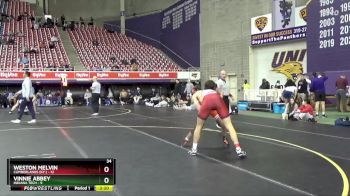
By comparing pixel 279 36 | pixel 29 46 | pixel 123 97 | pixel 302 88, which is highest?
pixel 29 46

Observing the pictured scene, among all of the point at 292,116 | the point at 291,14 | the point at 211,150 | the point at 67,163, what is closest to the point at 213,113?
the point at 211,150

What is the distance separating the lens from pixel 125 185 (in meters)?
6.42

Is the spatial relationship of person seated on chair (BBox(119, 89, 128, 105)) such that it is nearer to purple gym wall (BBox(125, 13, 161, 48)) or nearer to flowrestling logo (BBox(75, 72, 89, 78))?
flowrestling logo (BBox(75, 72, 89, 78))

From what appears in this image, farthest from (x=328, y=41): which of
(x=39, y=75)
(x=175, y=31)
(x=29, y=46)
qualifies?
(x=29, y=46)

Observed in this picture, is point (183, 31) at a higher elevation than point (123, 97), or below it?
higher

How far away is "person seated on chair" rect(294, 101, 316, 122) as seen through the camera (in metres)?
16.7

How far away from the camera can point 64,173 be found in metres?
4.29

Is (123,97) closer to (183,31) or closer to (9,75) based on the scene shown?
(9,75)

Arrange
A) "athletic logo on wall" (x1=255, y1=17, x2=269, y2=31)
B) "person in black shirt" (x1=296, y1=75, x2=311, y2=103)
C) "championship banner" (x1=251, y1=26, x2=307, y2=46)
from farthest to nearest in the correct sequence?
"athletic logo on wall" (x1=255, y1=17, x2=269, y2=31) < "championship banner" (x1=251, y1=26, x2=307, y2=46) < "person in black shirt" (x1=296, y1=75, x2=311, y2=103)

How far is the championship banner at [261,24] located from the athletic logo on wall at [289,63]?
5.87 feet

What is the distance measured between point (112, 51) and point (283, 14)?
1830 cm

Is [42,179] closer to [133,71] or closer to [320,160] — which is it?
[320,160]

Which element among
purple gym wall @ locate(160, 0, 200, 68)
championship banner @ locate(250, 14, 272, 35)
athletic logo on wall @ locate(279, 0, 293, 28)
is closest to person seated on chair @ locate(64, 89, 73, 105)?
purple gym wall @ locate(160, 0, 200, 68)
